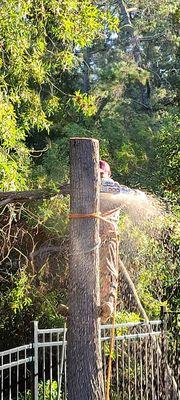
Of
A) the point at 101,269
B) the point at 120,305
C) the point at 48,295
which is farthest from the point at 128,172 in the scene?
the point at 101,269

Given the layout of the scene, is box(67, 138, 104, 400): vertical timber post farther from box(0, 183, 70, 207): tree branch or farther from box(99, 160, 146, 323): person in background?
box(0, 183, 70, 207): tree branch

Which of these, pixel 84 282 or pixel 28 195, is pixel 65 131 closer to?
pixel 28 195

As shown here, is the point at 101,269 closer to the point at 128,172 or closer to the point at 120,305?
the point at 120,305

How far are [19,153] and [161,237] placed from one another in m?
1.90

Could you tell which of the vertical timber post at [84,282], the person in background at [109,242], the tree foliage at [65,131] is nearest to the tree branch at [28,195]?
the tree foliage at [65,131]

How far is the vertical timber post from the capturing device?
11.8 ft

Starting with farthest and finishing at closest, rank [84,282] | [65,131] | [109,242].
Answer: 1. [65,131]
2. [109,242]
3. [84,282]

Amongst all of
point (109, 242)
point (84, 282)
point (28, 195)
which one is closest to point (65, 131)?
point (28, 195)

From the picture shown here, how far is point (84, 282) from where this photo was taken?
3625 millimetres

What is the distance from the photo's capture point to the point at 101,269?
4152mm

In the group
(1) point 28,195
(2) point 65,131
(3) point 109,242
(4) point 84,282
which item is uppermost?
(2) point 65,131

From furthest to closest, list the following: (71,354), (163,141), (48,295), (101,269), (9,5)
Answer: (163,141) < (48,295) < (9,5) < (101,269) < (71,354)

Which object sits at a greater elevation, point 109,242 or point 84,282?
point 109,242

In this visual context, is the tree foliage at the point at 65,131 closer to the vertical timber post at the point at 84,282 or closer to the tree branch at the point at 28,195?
the tree branch at the point at 28,195
